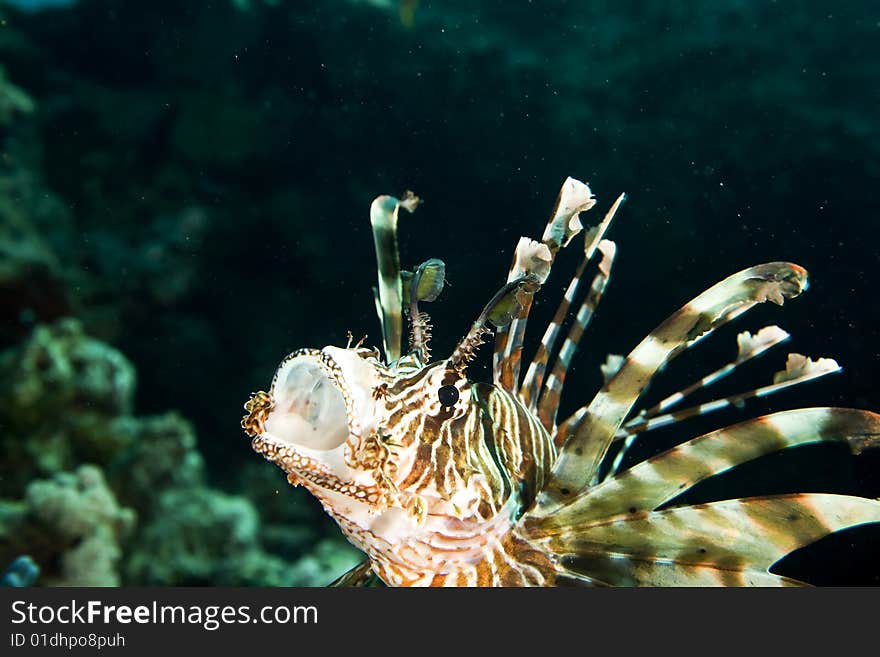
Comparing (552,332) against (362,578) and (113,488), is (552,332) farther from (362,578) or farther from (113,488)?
(113,488)

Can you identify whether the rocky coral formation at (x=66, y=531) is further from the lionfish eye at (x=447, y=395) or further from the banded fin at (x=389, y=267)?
the lionfish eye at (x=447, y=395)

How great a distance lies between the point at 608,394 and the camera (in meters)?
1.91

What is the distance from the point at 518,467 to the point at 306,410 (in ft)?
2.51

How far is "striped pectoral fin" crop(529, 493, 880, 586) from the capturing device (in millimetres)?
1788

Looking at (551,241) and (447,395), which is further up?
(551,241)

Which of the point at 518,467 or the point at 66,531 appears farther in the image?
the point at 66,531

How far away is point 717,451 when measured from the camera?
1.84 m

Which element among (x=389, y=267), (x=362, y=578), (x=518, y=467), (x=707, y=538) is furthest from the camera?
(x=362, y=578)

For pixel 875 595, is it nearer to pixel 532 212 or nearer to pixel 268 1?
pixel 532 212

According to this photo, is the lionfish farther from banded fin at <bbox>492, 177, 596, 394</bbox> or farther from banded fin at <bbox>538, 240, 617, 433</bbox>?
banded fin at <bbox>538, 240, 617, 433</bbox>

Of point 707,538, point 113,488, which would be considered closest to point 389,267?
point 707,538

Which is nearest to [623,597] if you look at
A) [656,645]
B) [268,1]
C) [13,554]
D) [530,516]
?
[656,645]

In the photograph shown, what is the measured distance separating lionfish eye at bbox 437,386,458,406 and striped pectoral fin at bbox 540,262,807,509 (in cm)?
38

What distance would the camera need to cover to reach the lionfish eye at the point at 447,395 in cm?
191
